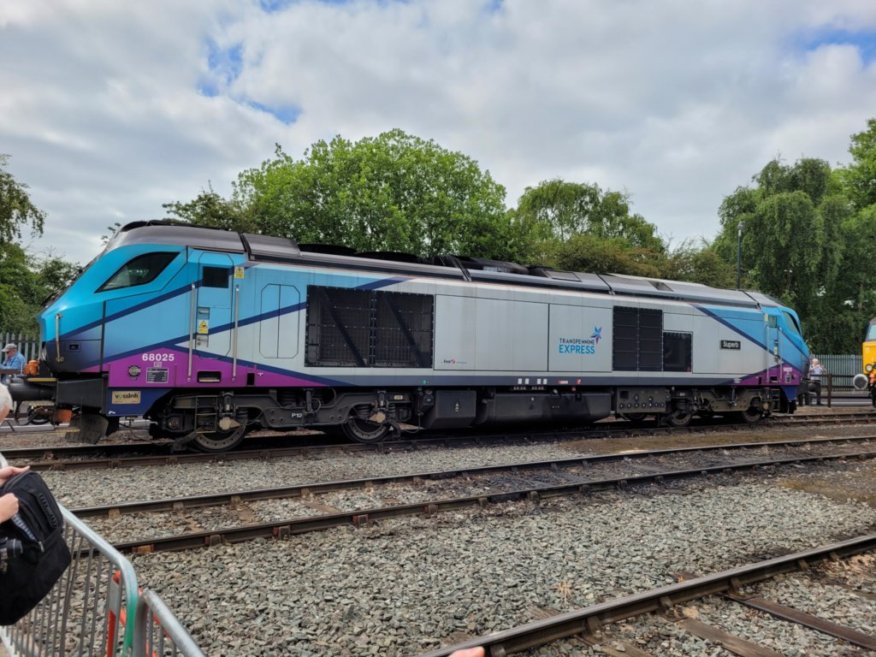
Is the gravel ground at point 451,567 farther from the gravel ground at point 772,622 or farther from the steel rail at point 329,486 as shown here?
the steel rail at point 329,486

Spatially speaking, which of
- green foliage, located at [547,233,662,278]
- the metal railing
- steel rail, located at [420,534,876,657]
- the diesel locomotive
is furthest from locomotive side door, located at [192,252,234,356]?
green foliage, located at [547,233,662,278]

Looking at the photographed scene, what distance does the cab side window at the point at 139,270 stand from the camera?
27.9ft

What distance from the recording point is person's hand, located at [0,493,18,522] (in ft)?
7.14

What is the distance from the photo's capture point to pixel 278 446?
10.8m

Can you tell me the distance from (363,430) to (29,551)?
877 cm

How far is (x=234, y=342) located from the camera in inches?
Answer: 361

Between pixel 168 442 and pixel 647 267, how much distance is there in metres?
24.6

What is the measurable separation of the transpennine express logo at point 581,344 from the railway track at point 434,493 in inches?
117

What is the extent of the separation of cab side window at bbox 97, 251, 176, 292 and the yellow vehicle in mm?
20541

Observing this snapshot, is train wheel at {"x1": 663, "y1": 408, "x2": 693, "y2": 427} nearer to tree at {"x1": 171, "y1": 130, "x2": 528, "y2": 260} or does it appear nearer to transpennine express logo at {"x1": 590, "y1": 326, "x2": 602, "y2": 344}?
transpennine express logo at {"x1": 590, "y1": 326, "x2": 602, "y2": 344}

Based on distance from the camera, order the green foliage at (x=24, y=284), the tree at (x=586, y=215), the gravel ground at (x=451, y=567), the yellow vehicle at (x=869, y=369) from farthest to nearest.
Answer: the tree at (x=586, y=215)
the green foliage at (x=24, y=284)
the yellow vehicle at (x=869, y=369)
the gravel ground at (x=451, y=567)

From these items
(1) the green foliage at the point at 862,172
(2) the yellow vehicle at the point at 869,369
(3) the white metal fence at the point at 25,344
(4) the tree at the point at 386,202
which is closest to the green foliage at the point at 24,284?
(3) the white metal fence at the point at 25,344

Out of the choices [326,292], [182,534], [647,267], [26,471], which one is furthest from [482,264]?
[647,267]

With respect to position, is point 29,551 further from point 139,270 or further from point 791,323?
point 791,323
